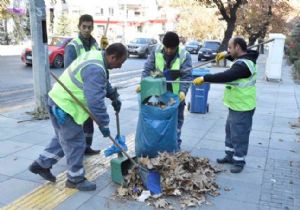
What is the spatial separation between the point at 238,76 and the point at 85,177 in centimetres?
218

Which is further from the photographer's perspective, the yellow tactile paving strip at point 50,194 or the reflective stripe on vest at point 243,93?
the reflective stripe on vest at point 243,93

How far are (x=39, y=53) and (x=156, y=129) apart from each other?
374 centimetres

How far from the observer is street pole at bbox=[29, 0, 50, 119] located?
23.7ft

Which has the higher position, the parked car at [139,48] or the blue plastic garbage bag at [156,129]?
the blue plastic garbage bag at [156,129]

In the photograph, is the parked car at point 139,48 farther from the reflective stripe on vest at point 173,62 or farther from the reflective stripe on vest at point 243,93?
the reflective stripe on vest at point 243,93

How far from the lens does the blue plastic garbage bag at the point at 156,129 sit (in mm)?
4543

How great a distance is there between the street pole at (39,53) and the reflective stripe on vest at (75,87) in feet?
11.6

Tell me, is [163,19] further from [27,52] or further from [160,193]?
[160,193]

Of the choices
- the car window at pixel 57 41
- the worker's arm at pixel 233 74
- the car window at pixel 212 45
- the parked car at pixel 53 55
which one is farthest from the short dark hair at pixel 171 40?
the car window at pixel 212 45

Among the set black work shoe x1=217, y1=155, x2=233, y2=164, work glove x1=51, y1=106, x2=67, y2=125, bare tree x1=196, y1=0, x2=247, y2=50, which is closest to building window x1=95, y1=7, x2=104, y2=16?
bare tree x1=196, y1=0, x2=247, y2=50

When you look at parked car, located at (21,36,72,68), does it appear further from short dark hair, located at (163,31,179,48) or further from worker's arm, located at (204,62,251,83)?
worker's arm, located at (204,62,251,83)

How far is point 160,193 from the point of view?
4.12 m

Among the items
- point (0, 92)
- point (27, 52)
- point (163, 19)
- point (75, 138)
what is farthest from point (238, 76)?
point (163, 19)

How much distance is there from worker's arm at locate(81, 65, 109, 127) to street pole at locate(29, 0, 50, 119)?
3820 millimetres
